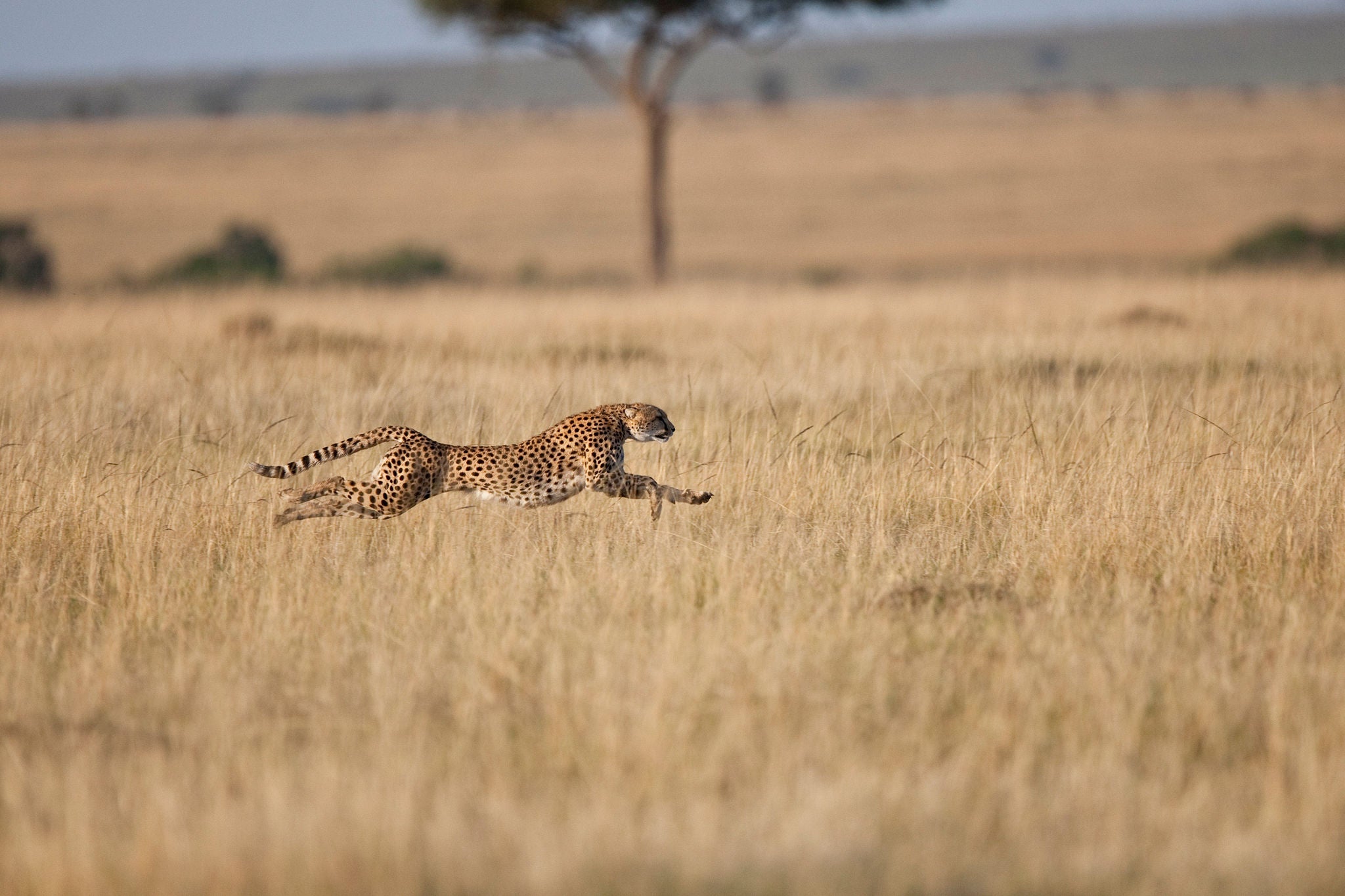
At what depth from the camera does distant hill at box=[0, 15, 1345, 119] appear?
139 m

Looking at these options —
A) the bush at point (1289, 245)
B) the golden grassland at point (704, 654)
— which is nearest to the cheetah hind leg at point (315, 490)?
the golden grassland at point (704, 654)

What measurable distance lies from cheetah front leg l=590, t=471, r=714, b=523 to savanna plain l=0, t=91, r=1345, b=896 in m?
0.11

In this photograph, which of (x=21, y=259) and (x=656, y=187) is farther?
(x=21, y=259)

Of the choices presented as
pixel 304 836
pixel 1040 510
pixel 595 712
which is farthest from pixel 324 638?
pixel 1040 510

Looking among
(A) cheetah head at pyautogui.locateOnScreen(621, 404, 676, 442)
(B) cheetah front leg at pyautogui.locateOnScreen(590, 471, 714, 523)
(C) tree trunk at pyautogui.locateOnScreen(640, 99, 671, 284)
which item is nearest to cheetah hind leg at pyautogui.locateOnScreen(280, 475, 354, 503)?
(B) cheetah front leg at pyautogui.locateOnScreen(590, 471, 714, 523)

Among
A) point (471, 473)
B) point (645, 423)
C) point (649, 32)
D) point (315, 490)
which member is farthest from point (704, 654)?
point (649, 32)

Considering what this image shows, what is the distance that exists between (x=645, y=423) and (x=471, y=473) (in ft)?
2.63

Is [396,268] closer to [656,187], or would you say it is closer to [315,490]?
[656,187]

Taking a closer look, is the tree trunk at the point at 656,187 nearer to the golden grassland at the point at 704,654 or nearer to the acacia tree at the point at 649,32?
the acacia tree at the point at 649,32

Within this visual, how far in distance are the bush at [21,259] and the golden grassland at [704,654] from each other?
63.4 feet

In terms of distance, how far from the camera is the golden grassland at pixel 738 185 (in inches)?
1753

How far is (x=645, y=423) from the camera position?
6582 millimetres

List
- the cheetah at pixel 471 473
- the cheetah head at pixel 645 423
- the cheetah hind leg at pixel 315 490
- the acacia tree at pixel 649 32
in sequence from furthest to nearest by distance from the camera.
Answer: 1. the acacia tree at pixel 649 32
2. the cheetah head at pixel 645 423
3. the cheetah hind leg at pixel 315 490
4. the cheetah at pixel 471 473

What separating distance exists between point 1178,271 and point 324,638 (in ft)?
64.4
